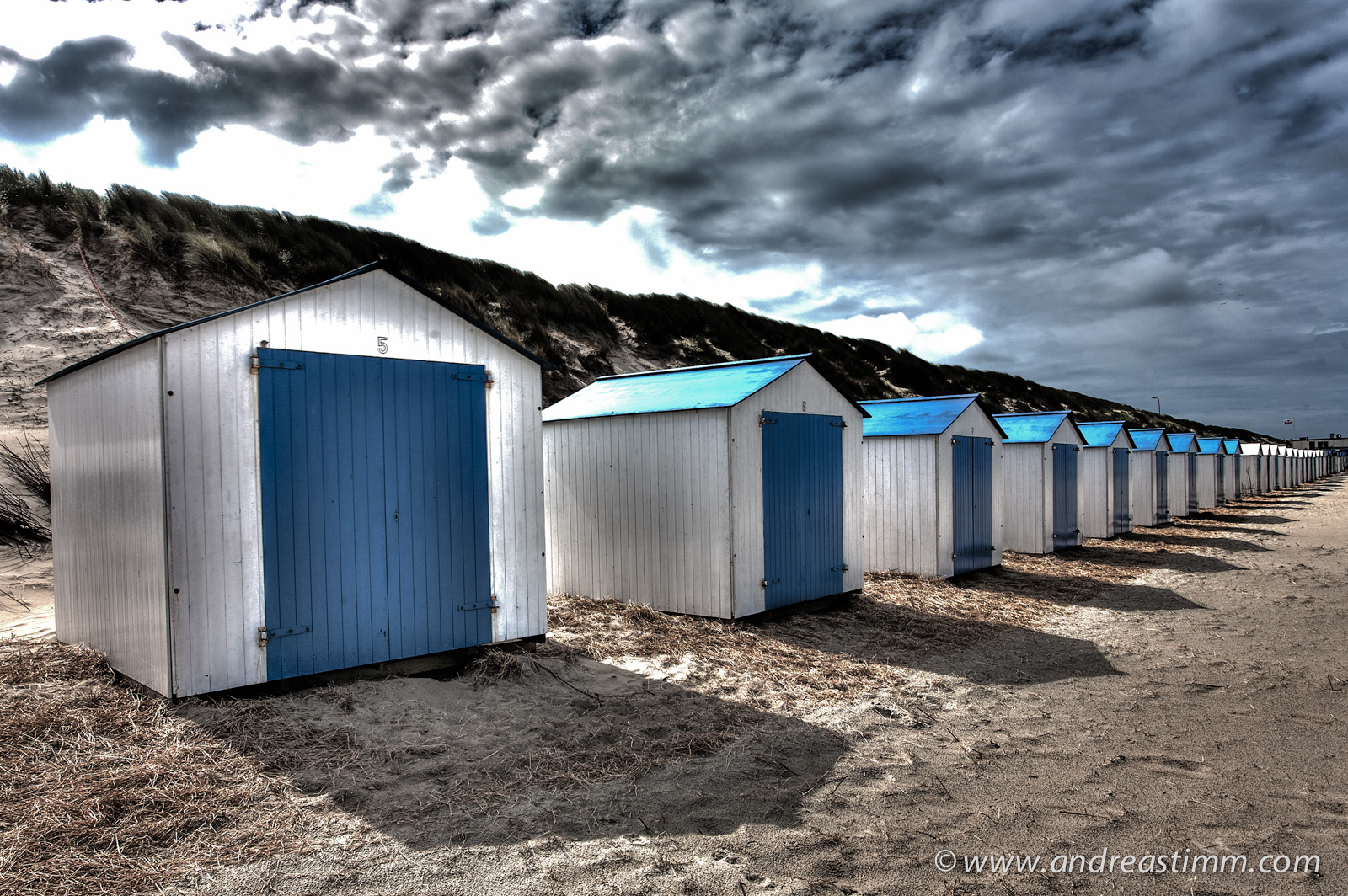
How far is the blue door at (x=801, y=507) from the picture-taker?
984 centimetres

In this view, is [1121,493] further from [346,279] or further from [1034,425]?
[346,279]

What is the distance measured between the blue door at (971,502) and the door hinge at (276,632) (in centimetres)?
1039

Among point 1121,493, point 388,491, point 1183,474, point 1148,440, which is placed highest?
point 1148,440

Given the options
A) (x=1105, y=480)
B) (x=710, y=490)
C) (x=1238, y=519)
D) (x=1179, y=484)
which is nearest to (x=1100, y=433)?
(x=1105, y=480)

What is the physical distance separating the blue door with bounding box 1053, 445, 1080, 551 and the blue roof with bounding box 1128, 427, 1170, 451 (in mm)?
7478

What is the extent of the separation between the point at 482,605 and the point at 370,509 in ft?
4.37

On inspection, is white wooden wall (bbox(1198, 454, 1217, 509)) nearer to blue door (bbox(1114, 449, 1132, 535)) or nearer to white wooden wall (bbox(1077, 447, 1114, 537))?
blue door (bbox(1114, 449, 1132, 535))

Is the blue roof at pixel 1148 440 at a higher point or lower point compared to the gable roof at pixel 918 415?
lower

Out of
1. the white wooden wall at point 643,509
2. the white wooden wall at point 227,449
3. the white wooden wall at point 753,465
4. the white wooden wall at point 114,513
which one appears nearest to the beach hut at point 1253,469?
the white wooden wall at point 753,465

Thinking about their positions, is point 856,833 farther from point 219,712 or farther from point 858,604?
point 858,604

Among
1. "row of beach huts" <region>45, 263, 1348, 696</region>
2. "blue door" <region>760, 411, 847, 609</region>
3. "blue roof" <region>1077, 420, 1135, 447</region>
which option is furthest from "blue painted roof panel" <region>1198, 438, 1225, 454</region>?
"row of beach huts" <region>45, 263, 1348, 696</region>

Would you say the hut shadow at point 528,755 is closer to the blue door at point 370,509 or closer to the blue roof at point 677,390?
the blue door at point 370,509

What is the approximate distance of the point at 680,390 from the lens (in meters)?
10.6

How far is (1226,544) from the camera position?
19.5 m
